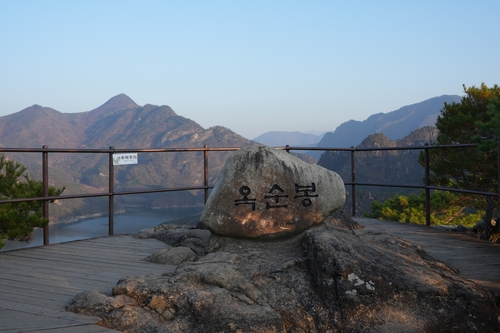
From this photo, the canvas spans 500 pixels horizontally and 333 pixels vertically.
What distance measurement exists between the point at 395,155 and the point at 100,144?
47295mm

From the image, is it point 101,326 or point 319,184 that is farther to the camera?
point 319,184

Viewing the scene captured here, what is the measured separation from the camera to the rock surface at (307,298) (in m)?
2.82

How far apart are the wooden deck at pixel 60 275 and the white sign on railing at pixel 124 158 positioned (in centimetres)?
85

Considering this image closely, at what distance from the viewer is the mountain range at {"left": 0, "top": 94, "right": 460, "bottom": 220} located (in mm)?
40750

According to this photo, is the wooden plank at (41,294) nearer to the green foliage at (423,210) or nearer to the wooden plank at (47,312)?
the wooden plank at (47,312)

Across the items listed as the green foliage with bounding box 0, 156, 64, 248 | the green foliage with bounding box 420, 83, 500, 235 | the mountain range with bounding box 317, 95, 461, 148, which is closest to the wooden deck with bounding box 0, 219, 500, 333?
the green foliage with bounding box 0, 156, 64, 248

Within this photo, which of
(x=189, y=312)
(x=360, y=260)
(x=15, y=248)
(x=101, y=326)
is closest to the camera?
(x=101, y=326)

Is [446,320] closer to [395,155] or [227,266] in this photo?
[227,266]

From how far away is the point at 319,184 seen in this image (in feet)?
14.6

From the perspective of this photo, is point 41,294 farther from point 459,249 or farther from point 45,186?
point 459,249

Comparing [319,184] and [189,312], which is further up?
[319,184]

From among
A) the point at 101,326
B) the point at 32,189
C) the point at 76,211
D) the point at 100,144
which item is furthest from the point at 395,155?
the point at 100,144

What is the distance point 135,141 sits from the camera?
66250 mm

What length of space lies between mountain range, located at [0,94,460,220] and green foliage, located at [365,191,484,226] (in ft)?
50.2
